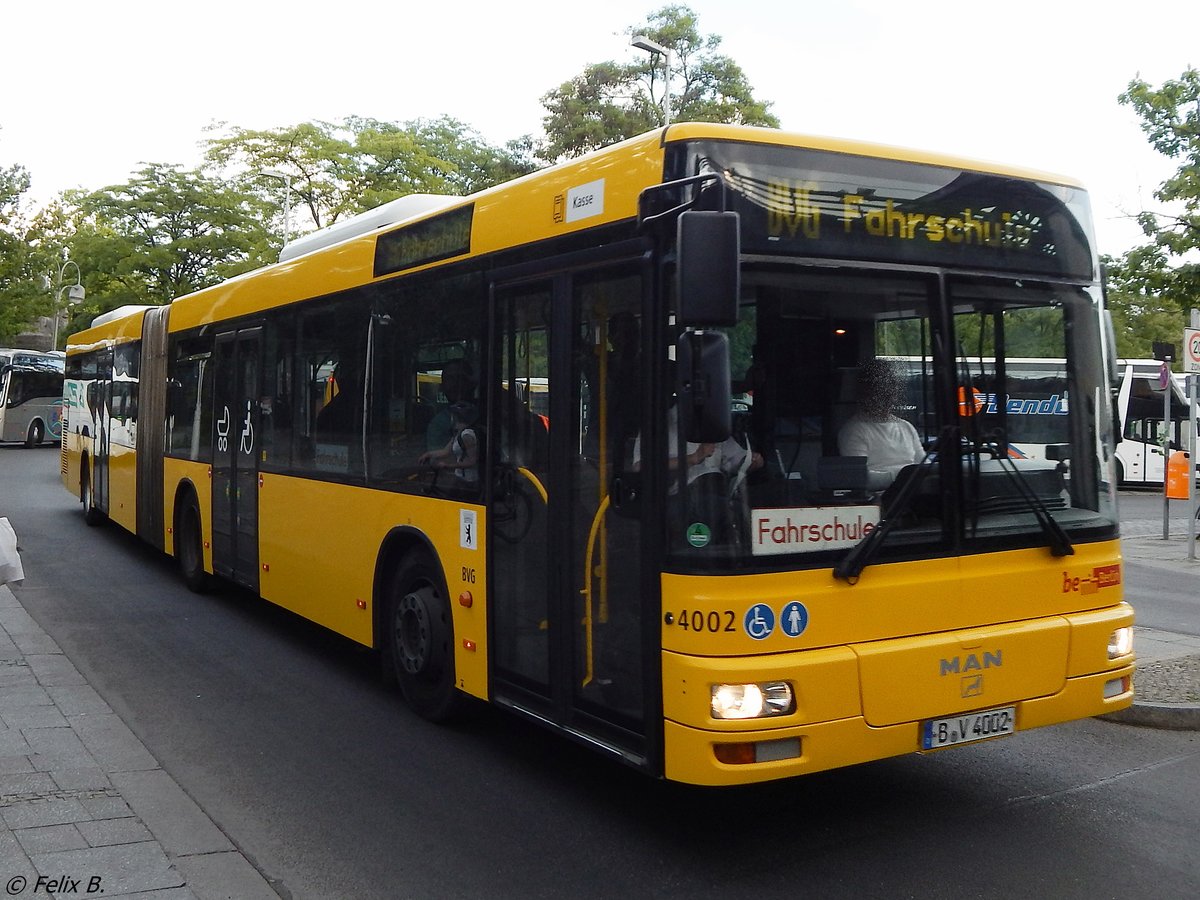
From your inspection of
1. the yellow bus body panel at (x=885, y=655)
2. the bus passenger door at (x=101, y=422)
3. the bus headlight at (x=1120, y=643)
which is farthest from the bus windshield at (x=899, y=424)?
the bus passenger door at (x=101, y=422)

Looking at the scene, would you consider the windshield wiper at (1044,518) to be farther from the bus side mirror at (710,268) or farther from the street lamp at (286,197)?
the street lamp at (286,197)

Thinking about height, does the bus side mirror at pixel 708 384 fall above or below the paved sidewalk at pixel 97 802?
above

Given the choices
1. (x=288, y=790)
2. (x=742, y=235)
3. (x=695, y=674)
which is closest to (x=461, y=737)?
(x=288, y=790)

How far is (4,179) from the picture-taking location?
39.8 meters

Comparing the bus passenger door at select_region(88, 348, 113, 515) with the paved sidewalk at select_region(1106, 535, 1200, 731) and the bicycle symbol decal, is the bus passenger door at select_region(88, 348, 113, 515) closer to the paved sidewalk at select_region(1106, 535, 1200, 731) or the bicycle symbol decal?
the bicycle symbol decal

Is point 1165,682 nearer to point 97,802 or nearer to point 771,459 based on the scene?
point 771,459

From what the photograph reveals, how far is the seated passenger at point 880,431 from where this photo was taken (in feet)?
15.5

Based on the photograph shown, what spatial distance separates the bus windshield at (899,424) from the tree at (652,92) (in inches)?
1479

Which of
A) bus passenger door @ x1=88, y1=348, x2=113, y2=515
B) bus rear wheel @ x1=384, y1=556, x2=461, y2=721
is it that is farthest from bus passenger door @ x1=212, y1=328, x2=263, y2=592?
bus passenger door @ x1=88, y1=348, x2=113, y2=515

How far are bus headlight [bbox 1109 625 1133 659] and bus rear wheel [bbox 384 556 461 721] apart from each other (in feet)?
10.8

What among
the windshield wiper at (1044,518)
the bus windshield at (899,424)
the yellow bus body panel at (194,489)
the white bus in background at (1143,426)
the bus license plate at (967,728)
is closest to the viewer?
the bus windshield at (899,424)

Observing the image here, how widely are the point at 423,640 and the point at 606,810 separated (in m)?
1.71

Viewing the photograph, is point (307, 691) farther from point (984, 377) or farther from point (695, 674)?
point (984, 377)

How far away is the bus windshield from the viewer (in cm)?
456
